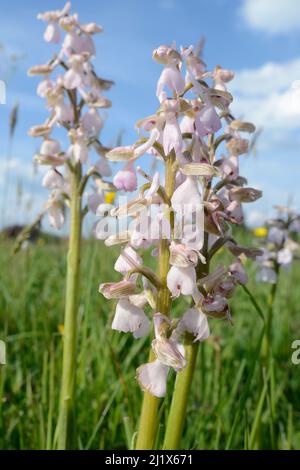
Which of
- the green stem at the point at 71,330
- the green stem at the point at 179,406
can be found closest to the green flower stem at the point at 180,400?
the green stem at the point at 179,406

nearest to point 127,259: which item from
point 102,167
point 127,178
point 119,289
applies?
point 119,289

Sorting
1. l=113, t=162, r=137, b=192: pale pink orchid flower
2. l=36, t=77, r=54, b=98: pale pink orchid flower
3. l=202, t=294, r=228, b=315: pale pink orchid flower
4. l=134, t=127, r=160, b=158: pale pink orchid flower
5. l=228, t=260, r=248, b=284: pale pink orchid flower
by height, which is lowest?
l=202, t=294, r=228, b=315: pale pink orchid flower

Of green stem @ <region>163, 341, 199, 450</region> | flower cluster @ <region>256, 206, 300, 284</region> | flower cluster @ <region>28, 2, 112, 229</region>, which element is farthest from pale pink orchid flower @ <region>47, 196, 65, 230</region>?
green stem @ <region>163, 341, 199, 450</region>

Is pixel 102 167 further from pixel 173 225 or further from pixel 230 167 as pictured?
pixel 173 225

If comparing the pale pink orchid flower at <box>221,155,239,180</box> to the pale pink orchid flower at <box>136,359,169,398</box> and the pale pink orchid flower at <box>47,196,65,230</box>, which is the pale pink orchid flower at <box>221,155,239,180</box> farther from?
the pale pink orchid flower at <box>47,196,65,230</box>

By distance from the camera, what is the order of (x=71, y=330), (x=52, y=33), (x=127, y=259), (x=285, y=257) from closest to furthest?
(x=127, y=259)
(x=71, y=330)
(x=52, y=33)
(x=285, y=257)
